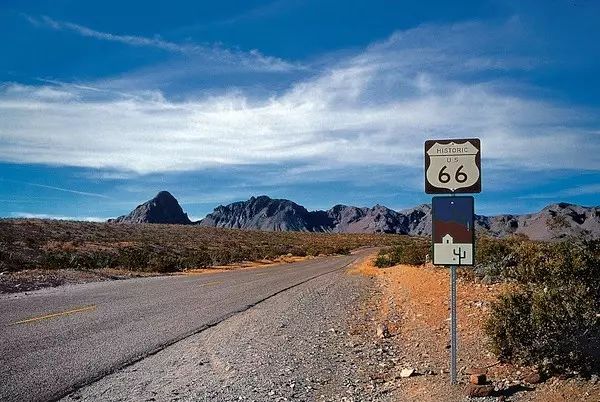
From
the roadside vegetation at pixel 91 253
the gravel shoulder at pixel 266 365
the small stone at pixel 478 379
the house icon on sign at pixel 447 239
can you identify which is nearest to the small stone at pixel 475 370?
the small stone at pixel 478 379

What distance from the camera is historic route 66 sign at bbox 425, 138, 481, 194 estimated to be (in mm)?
6711

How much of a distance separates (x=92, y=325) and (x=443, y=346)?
6.63 metres

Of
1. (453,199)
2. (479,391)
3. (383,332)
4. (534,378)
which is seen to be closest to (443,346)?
(383,332)

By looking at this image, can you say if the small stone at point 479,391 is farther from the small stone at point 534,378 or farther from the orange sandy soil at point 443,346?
the small stone at point 534,378

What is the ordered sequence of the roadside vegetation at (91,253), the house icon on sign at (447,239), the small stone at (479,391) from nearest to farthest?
the small stone at (479,391)
the house icon on sign at (447,239)
the roadside vegetation at (91,253)

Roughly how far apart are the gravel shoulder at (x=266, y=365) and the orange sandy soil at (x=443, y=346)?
0.45 metres

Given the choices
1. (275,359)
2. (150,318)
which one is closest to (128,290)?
(150,318)

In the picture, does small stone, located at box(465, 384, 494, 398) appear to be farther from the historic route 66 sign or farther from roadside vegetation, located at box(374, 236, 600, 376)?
the historic route 66 sign

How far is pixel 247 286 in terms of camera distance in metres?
19.8

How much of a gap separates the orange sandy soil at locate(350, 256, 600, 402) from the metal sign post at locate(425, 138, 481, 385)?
511 mm

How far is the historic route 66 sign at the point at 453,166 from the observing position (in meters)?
6.71

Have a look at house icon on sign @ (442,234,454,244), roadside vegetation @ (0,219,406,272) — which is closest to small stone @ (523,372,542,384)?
house icon on sign @ (442,234,454,244)

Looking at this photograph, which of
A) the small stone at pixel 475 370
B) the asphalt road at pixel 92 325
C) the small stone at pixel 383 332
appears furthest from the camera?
the small stone at pixel 383 332

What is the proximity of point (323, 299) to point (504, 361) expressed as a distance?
900 cm
